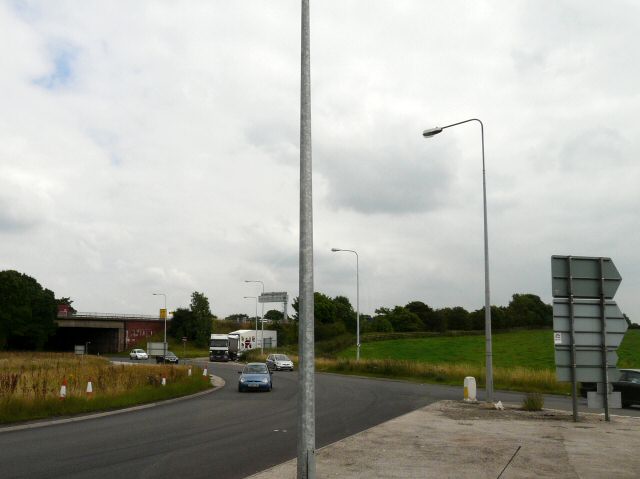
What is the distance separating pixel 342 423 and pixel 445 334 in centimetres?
8232

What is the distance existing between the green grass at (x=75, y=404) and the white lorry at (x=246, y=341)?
4893 centimetres

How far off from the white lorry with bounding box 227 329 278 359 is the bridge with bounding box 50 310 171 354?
33931mm

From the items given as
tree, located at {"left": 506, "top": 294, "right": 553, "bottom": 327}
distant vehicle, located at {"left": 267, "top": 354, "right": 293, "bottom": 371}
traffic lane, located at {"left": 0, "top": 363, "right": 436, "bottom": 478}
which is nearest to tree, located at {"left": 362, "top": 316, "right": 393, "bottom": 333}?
tree, located at {"left": 506, "top": 294, "right": 553, "bottom": 327}

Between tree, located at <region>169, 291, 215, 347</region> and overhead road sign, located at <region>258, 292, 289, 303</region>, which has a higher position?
overhead road sign, located at <region>258, 292, 289, 303</region>

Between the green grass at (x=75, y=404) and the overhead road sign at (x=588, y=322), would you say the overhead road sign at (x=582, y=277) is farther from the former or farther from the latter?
the green grass at (x=75, y=404)

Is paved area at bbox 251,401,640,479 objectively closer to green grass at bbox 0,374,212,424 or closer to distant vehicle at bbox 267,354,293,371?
green grass at bbox 0,374,212,424

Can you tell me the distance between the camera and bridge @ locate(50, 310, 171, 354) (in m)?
105

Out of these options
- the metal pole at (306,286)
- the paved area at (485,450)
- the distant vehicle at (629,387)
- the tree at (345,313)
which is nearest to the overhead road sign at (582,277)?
the paved area at (485,450)

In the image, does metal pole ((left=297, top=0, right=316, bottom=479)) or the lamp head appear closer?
metal pole ((left=297, top=0, right=316, bottom=479))

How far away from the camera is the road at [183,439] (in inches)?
410

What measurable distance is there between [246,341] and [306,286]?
250 ft

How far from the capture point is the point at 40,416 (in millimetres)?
17969

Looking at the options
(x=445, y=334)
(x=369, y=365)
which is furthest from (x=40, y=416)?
(x=445, y=334)

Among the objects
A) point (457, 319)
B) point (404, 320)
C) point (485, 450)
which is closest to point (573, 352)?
point (485, 450)
